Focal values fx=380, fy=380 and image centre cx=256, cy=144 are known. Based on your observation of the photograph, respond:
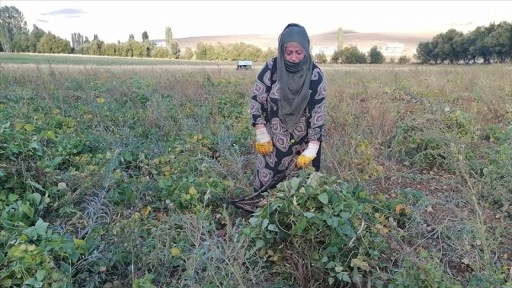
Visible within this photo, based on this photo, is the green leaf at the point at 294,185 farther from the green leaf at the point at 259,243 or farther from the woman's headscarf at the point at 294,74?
the woman's headscarf at the point at 294,74

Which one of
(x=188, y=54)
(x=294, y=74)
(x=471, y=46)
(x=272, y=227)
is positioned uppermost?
(x=471, y=46)

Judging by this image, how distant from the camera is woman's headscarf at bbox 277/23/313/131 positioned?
2.63 metres

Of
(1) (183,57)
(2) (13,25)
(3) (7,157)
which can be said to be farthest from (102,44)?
(3) (7,157)

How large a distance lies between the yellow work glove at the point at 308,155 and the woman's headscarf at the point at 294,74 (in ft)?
0.92

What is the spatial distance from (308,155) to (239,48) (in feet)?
167

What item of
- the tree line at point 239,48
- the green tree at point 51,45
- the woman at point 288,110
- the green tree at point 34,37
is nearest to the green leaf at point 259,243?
the woman at point 288,110

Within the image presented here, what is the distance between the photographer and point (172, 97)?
7.31 metres

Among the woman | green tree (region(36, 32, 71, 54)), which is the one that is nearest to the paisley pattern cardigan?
the woman

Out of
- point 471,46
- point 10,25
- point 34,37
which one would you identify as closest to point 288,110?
point 471,46

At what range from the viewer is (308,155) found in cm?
272

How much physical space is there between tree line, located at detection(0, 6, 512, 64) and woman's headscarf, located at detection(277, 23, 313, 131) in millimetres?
38437

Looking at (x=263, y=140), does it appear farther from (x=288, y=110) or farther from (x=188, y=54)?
(x=188, y=54)

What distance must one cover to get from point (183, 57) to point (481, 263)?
5852cm

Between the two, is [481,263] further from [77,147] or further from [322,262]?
[77,147]
